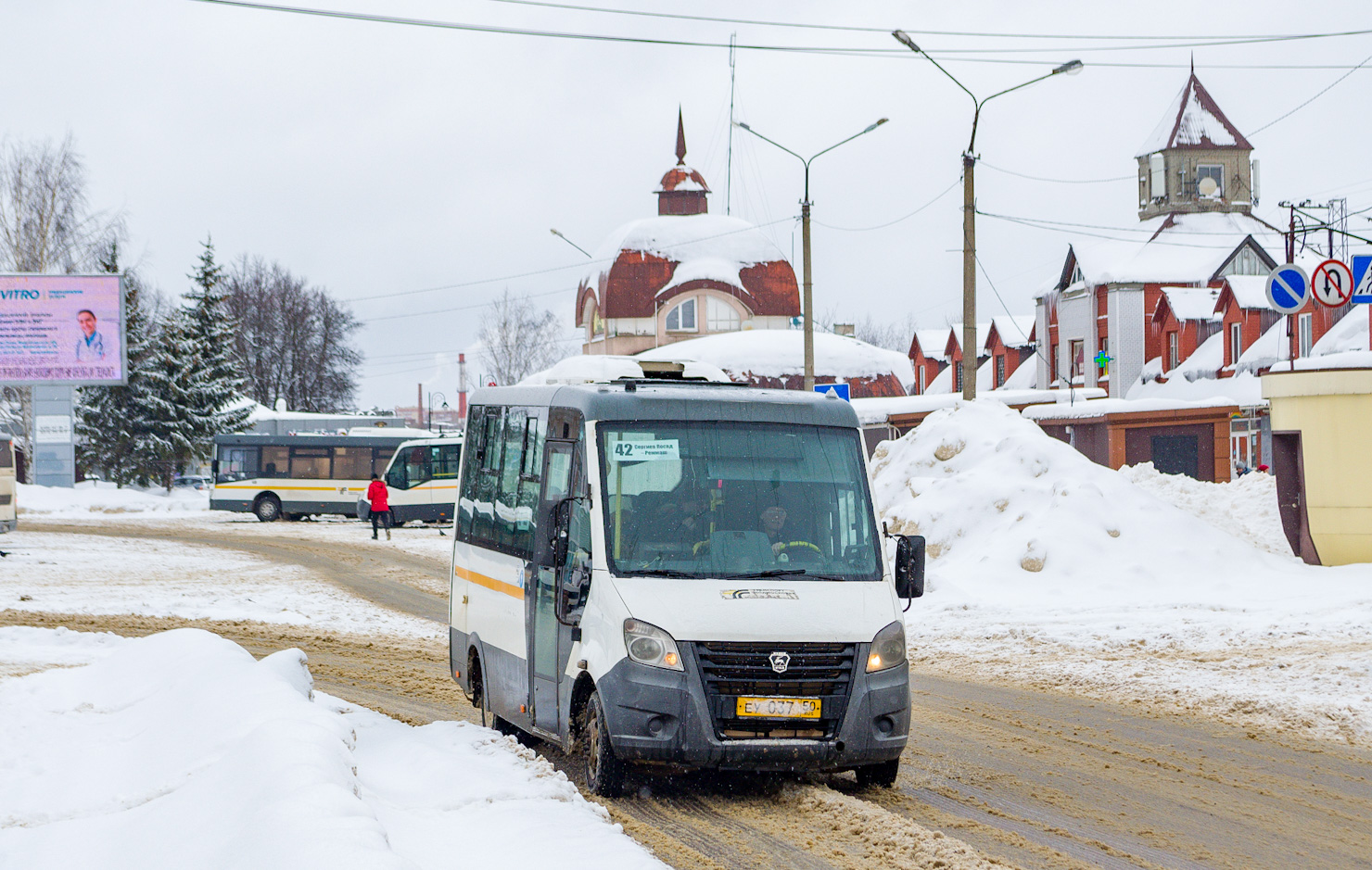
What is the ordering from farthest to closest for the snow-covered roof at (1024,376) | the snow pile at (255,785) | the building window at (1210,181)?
the snow-covered roof at (1024,376), the building window at (1210,181), the snow pile at (255,785)

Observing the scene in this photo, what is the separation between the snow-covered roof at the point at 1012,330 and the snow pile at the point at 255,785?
6749 centimetres

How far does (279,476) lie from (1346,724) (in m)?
38.2

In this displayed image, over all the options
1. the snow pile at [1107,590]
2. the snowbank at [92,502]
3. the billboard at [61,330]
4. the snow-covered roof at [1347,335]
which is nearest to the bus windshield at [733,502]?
the snow pile at [1107,590]

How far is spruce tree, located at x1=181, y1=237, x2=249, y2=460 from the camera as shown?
5619 cm

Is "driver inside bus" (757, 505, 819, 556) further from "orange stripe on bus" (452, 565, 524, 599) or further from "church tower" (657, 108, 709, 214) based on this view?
"church tower" (657, 108, 709, 214)

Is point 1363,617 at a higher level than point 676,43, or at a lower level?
lower

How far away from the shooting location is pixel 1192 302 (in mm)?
57000

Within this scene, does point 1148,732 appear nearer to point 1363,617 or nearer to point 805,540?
point 805,540

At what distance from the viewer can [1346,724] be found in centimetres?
984

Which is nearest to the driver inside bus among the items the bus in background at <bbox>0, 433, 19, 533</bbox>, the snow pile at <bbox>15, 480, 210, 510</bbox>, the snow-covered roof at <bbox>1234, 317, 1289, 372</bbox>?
the bus in background at <bbox>0, 433, 19, 533</bbox>

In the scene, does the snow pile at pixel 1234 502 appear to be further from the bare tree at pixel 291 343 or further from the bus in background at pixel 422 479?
the bare tree at pixel 291 343

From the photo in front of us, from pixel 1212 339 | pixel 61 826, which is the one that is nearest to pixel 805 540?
pixel 61 826

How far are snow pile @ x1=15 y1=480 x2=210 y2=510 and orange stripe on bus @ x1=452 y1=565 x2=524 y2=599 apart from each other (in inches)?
1453

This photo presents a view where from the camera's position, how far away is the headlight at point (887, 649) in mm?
7477
